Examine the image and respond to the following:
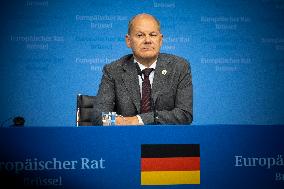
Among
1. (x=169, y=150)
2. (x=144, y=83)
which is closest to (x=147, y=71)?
(x=144, y=83)

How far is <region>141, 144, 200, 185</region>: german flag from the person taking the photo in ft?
4.79

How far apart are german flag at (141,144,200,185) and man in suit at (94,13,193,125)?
2.61 ft

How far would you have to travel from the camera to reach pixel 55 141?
4.80 ft

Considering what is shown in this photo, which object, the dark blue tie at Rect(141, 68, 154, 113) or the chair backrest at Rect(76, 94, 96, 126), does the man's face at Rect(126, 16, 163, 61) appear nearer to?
the dark blue tie at Rect(141, 68, 154, 113)

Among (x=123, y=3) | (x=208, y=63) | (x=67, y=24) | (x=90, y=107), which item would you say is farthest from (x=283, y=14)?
(x=90, y=107)

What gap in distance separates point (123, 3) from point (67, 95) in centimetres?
135

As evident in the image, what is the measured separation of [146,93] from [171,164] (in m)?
0.96

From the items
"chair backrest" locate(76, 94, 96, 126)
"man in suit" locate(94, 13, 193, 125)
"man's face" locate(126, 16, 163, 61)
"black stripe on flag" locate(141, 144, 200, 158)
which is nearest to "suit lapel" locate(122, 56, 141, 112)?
"man in suit" locate(94, 13, 193, 125)

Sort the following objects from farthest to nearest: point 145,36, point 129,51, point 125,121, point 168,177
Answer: point 129,51 < point 145,36 < point 125,121 < point 168,177

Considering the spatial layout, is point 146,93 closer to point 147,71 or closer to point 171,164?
point 147,71

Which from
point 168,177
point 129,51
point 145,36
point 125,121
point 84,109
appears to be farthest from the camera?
point 129,51

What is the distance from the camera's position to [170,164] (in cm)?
147

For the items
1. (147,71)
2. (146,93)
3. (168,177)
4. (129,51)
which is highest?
(129,51)

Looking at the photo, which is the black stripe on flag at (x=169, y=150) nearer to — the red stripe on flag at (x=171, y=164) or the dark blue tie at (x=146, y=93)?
the red stripe on flag at (x=171, y=164)
